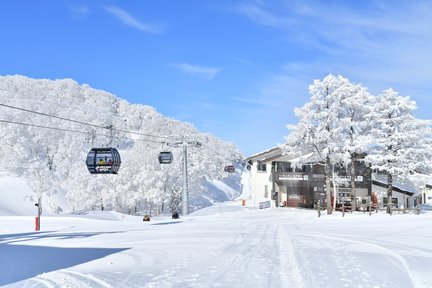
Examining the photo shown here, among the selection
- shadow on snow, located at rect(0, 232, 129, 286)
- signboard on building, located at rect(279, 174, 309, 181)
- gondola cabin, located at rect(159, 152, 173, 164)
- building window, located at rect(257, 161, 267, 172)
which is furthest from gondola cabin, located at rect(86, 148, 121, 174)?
building window, located at rect(257, 161, 267, 172)

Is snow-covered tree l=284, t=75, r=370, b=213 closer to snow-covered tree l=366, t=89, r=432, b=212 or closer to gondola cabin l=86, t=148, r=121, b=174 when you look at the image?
snow-covered tree l=366, t=89, r=432, b=212

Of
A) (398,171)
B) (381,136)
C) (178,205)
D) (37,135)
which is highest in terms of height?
(37,135)

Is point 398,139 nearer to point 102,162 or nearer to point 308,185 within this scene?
point 308,185

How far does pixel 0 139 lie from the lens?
351ft

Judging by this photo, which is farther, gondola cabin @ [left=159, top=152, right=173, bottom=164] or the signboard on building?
the signboard on building

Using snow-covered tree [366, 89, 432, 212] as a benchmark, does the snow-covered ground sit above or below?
below

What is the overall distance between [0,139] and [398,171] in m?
94.3

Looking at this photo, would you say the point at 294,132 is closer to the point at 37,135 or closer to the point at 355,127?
the point at 355,127

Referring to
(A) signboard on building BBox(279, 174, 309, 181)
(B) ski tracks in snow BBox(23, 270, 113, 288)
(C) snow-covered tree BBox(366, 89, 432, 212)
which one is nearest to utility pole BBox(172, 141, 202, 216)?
(A) signboard on building BBox(279, 174, 309, 181)

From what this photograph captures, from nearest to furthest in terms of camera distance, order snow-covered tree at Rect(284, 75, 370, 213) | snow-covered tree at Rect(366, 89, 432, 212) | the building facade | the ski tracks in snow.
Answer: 1. the ski tracks in snow
2. snow-covered tree at Rect(366, 89, 432, 212)
3. snow-covered tree at Rect(284, 75, 370, 213)
4. the building facade

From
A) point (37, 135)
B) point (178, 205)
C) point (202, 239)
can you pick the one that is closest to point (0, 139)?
point (37, 135)

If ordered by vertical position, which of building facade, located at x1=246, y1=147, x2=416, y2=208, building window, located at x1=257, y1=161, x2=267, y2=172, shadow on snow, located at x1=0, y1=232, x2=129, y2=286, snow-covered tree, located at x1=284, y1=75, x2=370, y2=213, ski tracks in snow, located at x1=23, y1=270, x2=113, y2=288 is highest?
snow-covered tree, located at x1=284, y1=75, x2=370, y2=213

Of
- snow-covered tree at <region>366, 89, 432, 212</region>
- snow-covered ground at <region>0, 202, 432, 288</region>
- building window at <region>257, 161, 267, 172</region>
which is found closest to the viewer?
snow-covered ground at <region>0, 202, 432, 288</region>

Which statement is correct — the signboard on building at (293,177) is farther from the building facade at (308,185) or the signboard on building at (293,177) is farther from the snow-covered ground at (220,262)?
the snow-covered ground at (220,262)
